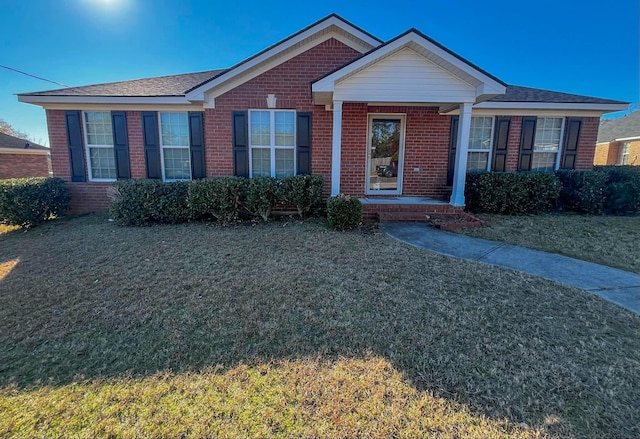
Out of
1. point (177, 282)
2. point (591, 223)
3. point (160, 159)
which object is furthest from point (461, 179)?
point (160, 159)

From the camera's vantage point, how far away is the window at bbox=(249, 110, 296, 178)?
8.48m

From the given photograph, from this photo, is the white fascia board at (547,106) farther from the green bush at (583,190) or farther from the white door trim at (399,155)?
the white door trim at (399,155)

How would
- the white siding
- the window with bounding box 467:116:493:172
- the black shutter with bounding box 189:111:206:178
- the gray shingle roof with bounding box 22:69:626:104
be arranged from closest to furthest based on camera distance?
the white siding
the gray shingle roof with bounding box 22:69:626:104
the black shutter with bounding box 189:111:206:178
the window with bounding box 467:116:493:172

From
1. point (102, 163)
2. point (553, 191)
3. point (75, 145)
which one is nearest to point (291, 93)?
point (102, 163)

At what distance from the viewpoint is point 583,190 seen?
8320mm

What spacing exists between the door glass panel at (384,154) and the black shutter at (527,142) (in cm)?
384

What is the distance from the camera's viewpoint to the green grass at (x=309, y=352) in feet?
6.75

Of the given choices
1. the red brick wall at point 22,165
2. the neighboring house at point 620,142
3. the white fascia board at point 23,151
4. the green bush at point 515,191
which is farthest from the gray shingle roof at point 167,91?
the red brick wall at point 22,165

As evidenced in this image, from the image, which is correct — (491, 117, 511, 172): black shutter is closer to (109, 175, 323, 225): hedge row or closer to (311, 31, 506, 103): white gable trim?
(311, 31, 506, 103): white gable trim

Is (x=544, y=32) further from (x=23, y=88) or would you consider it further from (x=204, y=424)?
(x=23, y=88)

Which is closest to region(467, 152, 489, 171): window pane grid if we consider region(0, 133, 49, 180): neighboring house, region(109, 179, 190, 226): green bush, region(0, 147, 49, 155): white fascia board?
region(109, 179, 190, 226): green bush

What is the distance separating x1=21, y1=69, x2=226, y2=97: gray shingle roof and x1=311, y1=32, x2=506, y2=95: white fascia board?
3.17 metres

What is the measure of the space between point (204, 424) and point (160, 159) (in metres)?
8.44

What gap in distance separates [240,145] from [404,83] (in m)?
4.64
